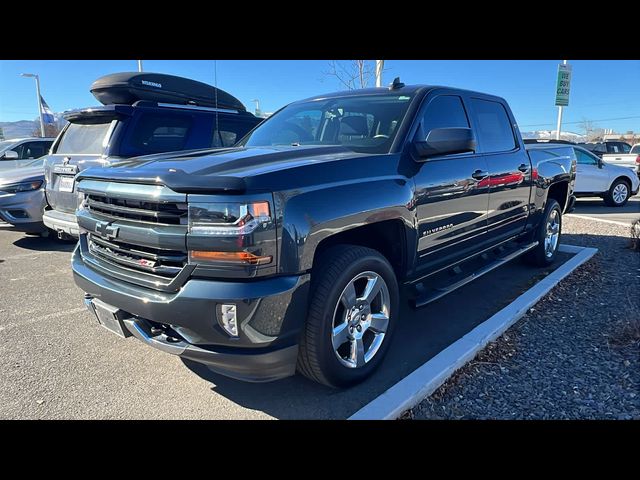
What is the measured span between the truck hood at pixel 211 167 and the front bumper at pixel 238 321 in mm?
516

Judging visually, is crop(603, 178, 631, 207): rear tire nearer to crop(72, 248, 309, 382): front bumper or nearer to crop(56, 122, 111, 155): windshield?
crop(56, 122, 111, 155): windshield

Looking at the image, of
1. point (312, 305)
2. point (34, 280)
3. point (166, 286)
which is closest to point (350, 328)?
point (312, 305)

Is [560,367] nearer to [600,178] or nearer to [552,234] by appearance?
[552,234]

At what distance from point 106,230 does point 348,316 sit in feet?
5.30

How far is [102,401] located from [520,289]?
168 inches

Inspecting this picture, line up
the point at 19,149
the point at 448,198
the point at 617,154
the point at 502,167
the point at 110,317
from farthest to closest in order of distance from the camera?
1. the point at 617,154
2. the point at 19,149
3. the point at 502,167
4. the point at 448,198
5. the point at 110,317

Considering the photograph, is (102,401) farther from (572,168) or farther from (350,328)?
(572,168)

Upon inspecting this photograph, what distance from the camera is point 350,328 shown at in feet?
9.32

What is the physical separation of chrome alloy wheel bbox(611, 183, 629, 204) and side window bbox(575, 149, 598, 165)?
113cm

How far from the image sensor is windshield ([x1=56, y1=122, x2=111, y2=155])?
5.96 meters

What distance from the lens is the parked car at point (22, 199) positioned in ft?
21.7

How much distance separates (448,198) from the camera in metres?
3.55

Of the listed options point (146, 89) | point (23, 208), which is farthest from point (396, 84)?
point (23, 208)

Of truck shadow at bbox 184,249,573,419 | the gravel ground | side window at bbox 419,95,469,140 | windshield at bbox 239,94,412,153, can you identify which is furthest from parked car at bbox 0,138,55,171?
the gravel ground
